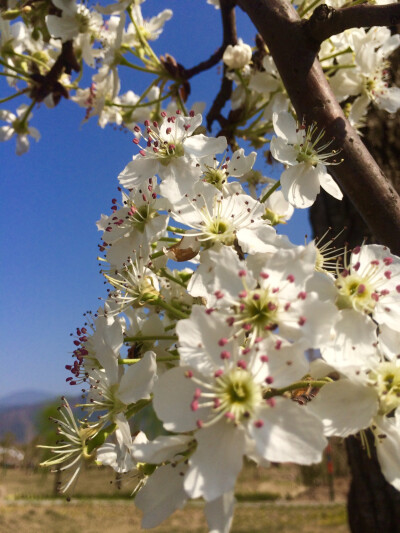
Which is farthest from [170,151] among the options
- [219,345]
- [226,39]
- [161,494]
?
[226,39]

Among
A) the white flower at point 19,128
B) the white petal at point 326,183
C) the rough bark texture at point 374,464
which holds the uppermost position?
the white flower at point 19,128

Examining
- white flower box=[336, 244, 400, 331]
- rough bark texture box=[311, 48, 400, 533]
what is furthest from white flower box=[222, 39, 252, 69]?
white flower box=[336, 244, 400, 331]

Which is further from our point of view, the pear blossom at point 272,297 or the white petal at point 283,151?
the white petal at point 283,151

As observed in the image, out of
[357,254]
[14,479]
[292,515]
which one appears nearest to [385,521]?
[357,254]

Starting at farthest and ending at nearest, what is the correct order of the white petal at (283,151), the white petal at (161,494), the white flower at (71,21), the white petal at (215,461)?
the white flower at (71,21)
the white petal at (283,151)
the white petal at (161,494)
the white petal at (215,461)

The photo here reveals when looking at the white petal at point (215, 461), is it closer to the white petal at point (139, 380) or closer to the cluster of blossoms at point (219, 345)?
the cluster of blossoms at point (219, 345)

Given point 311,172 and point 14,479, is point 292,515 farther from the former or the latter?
point 311,172

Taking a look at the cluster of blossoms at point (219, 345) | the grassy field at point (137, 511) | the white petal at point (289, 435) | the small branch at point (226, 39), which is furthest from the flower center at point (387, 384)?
Answer: the grassy field at point (137, 511)
